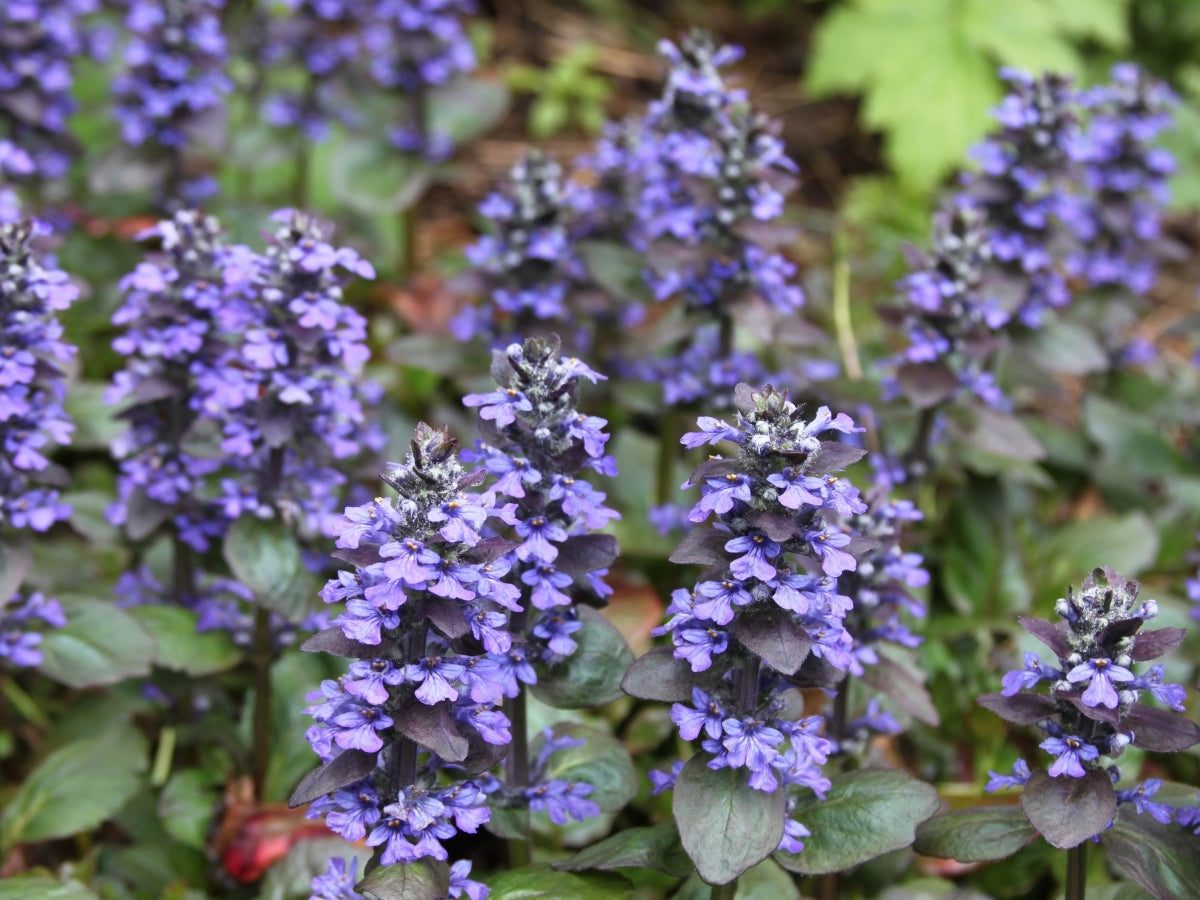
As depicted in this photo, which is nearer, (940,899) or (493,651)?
(493,651)

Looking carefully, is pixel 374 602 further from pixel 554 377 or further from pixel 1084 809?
pixel 1084 809

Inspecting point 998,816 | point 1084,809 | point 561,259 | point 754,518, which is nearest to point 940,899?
point 998,816

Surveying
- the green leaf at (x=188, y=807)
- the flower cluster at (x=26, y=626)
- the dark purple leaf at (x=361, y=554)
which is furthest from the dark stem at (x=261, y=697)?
the dark purple leaf at (x=361, y=554)

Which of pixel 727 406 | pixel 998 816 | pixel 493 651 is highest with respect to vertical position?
pixel 727 406

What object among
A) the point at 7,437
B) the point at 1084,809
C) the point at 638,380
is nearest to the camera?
the point at 1084,809

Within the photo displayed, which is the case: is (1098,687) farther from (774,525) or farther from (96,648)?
(96,648)

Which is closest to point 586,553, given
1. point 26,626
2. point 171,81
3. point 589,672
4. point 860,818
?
point 589,672

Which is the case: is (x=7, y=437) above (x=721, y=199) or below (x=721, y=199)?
below
